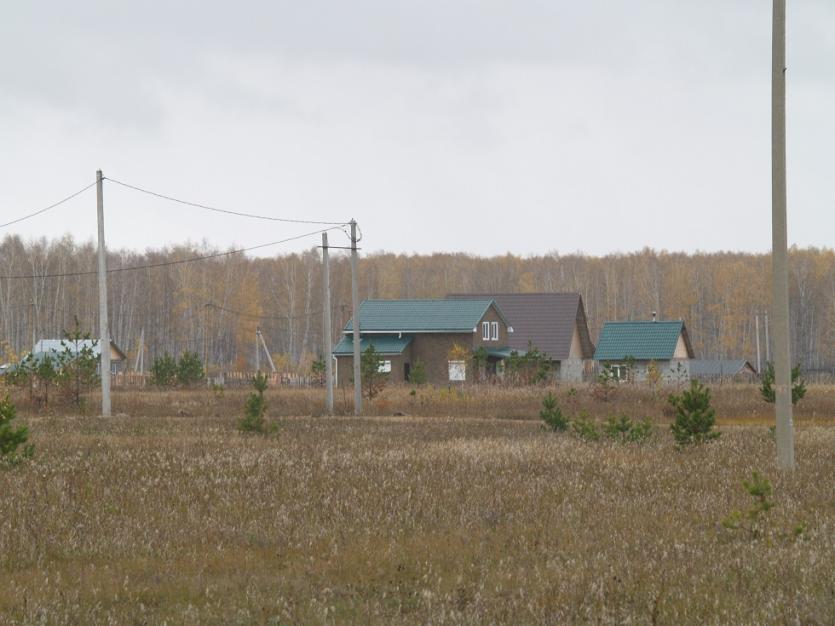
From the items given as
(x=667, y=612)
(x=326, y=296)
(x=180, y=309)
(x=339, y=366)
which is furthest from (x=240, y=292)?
(x=667, y=612)

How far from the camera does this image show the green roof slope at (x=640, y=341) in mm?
67500

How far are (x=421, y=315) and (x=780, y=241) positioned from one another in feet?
167

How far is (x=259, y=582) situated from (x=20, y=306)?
10563 centimetres

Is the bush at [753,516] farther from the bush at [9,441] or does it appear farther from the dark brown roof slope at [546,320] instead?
the dark brown roof slope at [546,320]

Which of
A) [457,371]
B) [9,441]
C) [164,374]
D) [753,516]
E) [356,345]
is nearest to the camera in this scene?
[753,516]

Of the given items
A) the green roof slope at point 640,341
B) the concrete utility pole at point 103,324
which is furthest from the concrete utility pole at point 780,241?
the green roof slope at point 640,341

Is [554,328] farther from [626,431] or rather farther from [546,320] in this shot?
[626,431]

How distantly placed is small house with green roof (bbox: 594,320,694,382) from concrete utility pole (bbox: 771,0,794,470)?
5040 cm

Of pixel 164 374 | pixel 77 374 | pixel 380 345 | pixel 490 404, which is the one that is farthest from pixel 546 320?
pixel 77 374

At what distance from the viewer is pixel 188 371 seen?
182 feet

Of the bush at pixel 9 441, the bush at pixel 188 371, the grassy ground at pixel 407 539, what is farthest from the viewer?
the bush at pixel 188 371

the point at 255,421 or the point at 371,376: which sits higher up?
the point at 371,376

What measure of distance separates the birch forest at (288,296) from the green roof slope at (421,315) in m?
34.3

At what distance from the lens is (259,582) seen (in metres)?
8.51
